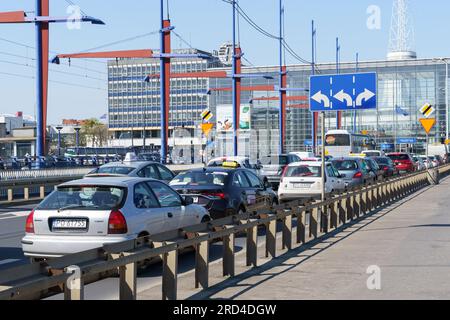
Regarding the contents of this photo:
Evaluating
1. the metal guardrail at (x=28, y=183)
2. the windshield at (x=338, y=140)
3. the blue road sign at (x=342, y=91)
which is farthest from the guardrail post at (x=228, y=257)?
the windshield at (x=338, y=140)

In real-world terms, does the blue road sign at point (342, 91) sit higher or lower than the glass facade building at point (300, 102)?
lower

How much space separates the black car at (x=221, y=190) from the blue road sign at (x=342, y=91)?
2.59 metres

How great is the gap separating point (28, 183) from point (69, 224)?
20.0 meters

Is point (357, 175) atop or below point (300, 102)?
below

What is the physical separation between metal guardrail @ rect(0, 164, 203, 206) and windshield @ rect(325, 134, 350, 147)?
95.2ft

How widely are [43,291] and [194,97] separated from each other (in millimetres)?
139197

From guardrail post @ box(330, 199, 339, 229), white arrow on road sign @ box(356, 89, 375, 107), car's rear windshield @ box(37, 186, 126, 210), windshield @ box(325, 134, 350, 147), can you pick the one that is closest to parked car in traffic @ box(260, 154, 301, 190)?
white arrow on road sign @ box(356, 89, 375, 107)

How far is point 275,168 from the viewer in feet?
107

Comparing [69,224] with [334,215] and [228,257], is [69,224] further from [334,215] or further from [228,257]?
[334,215]

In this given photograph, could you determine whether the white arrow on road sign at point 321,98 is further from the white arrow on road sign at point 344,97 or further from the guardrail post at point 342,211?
the guardrail post at point 342,211

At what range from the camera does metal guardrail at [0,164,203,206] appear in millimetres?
27100

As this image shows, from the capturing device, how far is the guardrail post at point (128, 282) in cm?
710

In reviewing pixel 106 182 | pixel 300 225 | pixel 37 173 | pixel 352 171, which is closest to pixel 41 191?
pixel 37 173

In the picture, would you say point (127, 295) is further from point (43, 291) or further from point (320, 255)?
point (320, 255)
